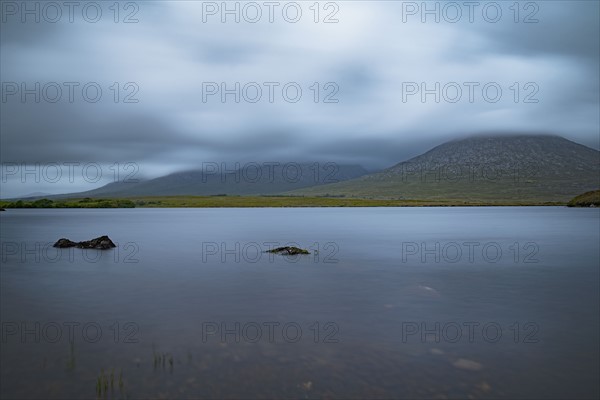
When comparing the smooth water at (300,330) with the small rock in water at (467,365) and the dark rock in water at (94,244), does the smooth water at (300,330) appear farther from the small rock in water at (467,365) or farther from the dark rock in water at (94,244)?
the dark rock in water at (94,244)

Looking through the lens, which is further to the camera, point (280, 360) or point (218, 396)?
point (280, 360)

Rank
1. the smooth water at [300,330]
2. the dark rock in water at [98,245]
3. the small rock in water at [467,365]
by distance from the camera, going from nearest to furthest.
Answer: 1. the smooth water at [300,330]
2. the small rock in water at [467,365]
3. the dark rock in water at [98,245]

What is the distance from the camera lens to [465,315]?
1566cm

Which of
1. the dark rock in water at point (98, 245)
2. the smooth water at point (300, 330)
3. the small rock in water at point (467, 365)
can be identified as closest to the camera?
the smooth water at point (300, 330)

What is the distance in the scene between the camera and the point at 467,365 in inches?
421

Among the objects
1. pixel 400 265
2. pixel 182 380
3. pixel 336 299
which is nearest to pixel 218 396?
pixel 182 380

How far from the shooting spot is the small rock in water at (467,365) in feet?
34.5

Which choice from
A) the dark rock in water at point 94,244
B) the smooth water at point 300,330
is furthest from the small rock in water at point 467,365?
the dark rock in water at point 94,244

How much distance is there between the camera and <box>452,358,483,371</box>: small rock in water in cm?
1052

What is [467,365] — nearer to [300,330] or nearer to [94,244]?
[300,330]

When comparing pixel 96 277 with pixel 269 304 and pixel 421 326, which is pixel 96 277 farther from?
pixel 421 326

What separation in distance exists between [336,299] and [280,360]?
7.58 meters

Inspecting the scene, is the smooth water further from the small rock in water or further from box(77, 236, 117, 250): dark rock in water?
box(77, 236, 117, 250): dark rock in water

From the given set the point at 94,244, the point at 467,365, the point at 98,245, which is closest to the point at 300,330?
the point at 467,365
